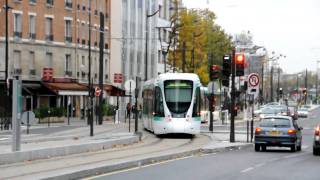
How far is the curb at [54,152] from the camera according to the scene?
21156 millimetres

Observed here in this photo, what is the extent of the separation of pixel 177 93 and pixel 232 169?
18.4 meters

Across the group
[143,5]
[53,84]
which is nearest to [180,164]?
[53,84]

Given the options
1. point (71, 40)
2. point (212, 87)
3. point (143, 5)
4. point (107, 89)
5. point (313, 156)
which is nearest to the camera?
point (313, 156)

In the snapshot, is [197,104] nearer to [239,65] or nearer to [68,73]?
[239,65]

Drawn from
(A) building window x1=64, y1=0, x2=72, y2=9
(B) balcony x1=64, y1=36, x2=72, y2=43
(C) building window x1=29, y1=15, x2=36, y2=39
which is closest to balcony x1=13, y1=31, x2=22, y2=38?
(C) building window x1=29, y1=15, x2=36, y2=39

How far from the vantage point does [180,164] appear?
78.1 ft

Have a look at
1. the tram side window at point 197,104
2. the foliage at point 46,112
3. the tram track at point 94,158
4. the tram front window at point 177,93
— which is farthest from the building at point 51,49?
the tram track at point 94,158

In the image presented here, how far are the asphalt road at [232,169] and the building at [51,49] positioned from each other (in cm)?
3971

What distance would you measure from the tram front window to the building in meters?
26.4

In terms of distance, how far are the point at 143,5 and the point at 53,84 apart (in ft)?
99.0

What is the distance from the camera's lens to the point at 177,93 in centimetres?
4016

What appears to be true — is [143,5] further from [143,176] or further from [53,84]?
[143,176]

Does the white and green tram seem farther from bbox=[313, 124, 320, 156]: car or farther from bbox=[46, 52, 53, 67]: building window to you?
bbox=[46, 52, 53, 67]: building window

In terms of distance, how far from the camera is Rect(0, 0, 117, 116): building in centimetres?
6625
